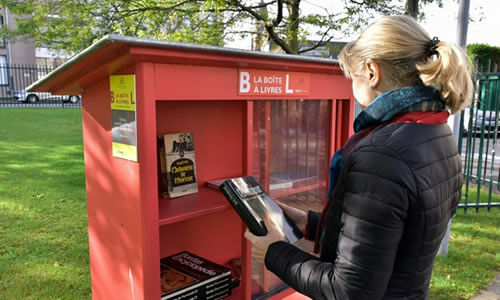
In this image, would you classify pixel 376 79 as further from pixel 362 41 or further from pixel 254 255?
pixel 254 255

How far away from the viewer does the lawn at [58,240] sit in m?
3.44

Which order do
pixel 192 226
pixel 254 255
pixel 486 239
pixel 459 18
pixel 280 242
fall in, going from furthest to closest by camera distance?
pixel 486 239, pixel 459 18, pixel 192 226, pixel 254 255, pixel 280 242

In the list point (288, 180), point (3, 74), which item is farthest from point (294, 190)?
point (3, 74)

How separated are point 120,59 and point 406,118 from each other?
1.13 m

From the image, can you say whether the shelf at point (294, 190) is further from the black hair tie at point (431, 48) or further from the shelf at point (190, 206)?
the black hair tie at point (431, 48)

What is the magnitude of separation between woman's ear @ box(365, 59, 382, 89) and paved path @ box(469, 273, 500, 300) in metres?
2.98

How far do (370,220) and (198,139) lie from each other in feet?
5.51

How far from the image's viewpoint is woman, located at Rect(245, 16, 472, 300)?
3.70 feet

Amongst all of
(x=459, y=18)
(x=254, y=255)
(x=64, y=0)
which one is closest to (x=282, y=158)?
(x=254, y=255)

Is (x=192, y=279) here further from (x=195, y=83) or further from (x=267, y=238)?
(x=195, y=83)

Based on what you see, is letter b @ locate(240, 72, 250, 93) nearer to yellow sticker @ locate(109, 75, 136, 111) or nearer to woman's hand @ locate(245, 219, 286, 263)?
yellow sticker @ locate(109, 75, 136, 111)

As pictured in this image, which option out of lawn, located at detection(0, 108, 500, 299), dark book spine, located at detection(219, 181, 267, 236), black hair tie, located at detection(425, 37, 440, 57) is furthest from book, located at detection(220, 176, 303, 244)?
lawn, located at detection(0, 108, 500, 299)

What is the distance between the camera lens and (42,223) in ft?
15.5

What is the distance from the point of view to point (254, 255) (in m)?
2.60
